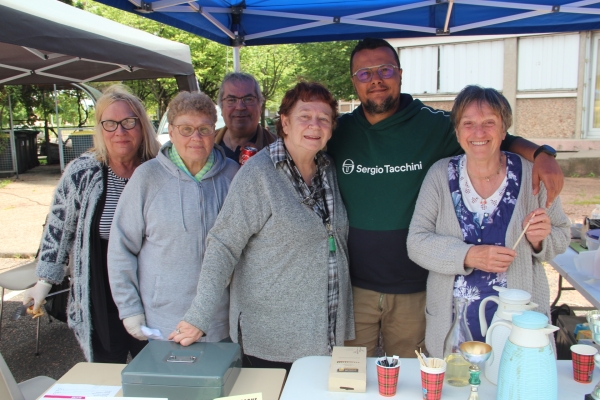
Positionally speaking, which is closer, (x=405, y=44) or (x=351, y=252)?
(x=351, y=252)

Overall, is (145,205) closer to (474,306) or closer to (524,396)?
(474,306)

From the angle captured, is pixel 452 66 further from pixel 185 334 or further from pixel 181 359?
pixel 181 359

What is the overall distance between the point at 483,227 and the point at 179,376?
123 centimetres

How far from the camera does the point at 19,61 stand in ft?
14.7

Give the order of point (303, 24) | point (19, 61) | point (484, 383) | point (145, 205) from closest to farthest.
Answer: point (484, 383)
point (145, 205)
point (303, 24)
point (19, 61)

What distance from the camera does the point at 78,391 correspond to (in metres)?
1.56

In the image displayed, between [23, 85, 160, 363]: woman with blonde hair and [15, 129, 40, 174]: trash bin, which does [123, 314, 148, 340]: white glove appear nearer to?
[23, 85, 160, 363]: woman with blonde hair

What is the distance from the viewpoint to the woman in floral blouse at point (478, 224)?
182 cm

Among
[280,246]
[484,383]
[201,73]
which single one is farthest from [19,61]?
[201,73]

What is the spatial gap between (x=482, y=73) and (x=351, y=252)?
38.1 ft

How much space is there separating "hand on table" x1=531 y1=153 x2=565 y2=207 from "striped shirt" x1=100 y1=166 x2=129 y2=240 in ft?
5.97

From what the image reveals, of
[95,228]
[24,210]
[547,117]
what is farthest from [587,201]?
[24,210]

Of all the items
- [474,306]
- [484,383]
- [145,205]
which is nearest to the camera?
[484,383]

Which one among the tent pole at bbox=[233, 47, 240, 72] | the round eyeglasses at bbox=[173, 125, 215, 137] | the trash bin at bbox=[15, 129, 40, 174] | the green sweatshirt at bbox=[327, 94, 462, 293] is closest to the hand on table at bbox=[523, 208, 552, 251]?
the green sweatshirt at bbox=[327, 94, 462, 293]
